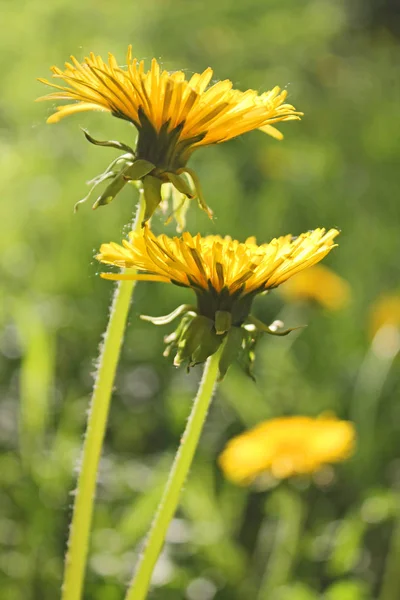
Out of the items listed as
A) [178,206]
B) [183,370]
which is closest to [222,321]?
[178,206]

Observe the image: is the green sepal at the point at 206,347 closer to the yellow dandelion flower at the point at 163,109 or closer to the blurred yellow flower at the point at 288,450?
the yellow dandelion flower at the point at 163,109

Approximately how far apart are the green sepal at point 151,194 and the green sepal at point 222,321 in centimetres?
9

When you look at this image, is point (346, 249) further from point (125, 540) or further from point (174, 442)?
point (125, 540)

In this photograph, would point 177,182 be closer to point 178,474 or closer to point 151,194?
point 151,194

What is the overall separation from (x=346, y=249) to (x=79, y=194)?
35.1 inches

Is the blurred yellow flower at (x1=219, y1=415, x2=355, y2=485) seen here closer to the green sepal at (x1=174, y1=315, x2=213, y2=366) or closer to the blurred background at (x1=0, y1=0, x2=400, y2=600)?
Result: the blurred background at (x1=0, y1=0, x2=400, y2=600)

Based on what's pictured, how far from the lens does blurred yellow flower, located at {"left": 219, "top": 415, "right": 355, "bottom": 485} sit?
1395mm

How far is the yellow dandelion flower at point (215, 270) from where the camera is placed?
655mm

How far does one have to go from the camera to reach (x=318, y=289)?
7.22 feet

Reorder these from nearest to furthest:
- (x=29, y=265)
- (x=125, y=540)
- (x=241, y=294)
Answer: (x=241, y=294), (x=125, y=540), (x=29, y=265)

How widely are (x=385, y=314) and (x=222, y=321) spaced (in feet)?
5.23

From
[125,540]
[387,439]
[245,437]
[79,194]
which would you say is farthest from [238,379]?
[79,194]

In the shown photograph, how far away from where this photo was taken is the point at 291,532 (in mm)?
1482

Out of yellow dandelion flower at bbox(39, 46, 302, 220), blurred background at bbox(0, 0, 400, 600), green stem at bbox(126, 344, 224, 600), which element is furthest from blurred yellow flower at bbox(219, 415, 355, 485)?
yellow dandelion flower at bbox(39, 46, 302, 220)
